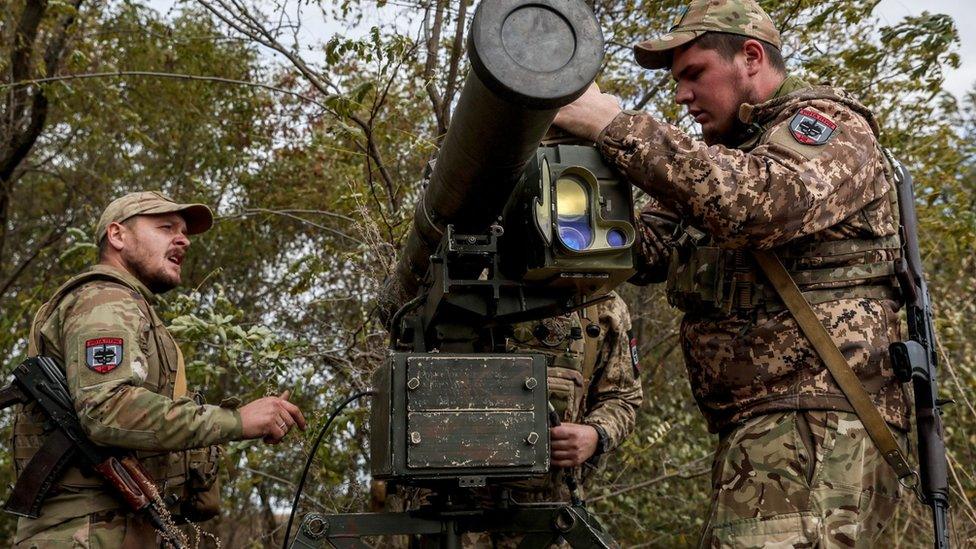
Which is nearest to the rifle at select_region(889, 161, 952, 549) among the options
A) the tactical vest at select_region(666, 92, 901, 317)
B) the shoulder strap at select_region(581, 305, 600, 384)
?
the tactical vest at select_region(666, 92, 901, 317)

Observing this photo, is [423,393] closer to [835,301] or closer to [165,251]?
[835,301]

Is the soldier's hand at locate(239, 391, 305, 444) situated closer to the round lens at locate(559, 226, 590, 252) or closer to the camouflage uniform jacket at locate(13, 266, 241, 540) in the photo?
the camouflage uniform jacket at locate(13, 266, 241, 540)

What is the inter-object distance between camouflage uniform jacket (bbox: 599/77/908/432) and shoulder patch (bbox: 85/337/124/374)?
1.94m

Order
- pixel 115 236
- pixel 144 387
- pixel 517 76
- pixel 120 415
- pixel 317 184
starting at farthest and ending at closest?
pixel 317 184 → pixel 115 236 → pixel 144 387 → pixel 120 415 → pixel 517 76

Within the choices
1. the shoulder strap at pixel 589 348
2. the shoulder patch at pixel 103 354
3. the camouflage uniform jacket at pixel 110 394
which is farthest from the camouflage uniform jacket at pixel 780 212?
the shoulder patch at pixel 103 354

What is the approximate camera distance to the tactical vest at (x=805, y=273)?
278 cm

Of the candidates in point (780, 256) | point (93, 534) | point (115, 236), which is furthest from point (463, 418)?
point (115, 236)

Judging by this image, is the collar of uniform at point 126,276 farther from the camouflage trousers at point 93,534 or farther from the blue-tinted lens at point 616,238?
the blue-tinted lens at point 616,238

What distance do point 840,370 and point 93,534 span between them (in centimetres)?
257

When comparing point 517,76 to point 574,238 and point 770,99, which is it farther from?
point 770,99

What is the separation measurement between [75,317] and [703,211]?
7.66 feet

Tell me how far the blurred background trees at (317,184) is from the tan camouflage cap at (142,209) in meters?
0.57

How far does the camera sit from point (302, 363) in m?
5.69

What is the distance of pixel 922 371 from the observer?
269cm
